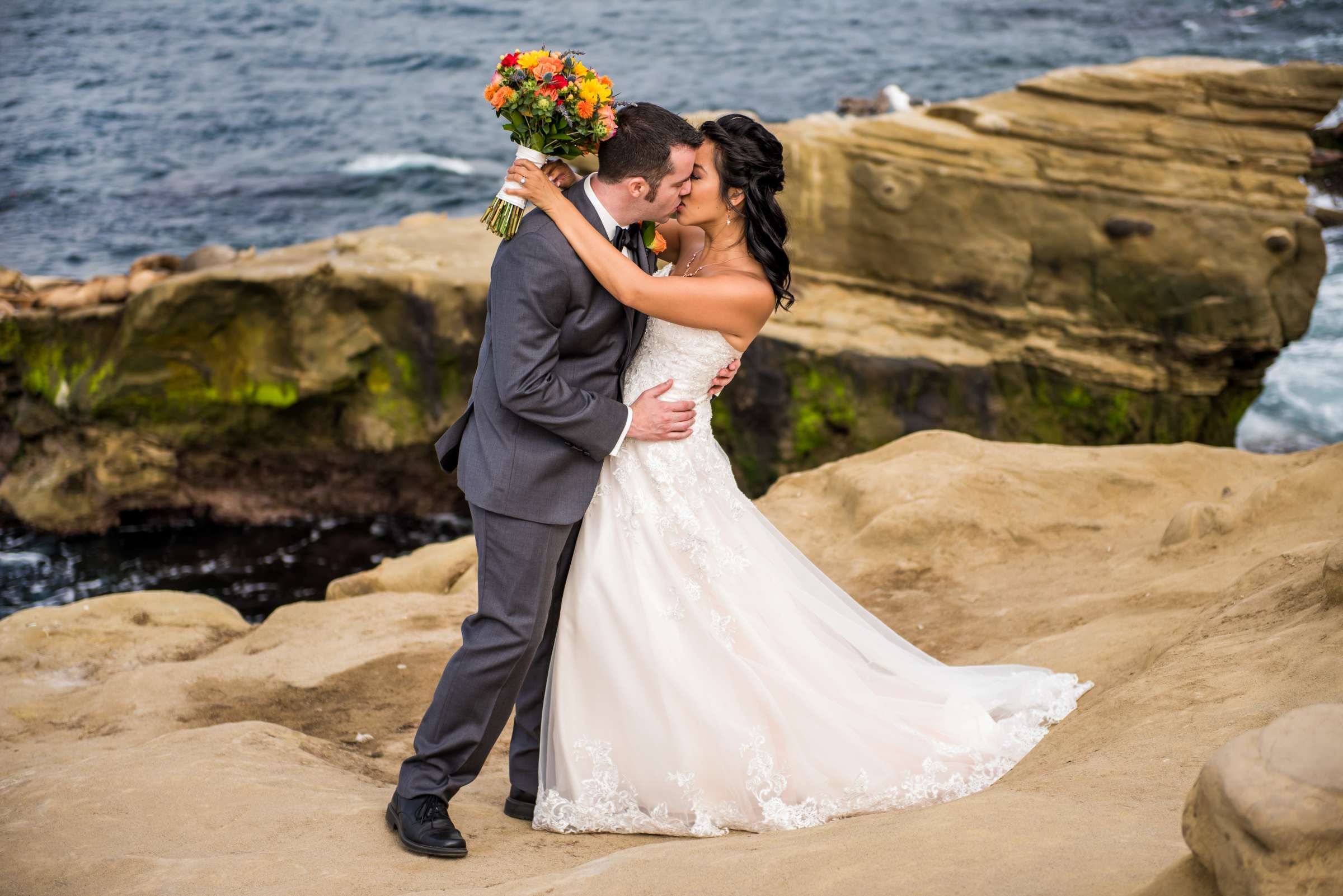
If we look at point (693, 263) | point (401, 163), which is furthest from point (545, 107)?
point (401, 163)

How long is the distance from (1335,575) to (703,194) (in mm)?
2066

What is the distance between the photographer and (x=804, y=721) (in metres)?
3.44

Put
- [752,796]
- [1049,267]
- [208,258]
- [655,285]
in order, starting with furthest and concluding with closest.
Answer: [208,258] → [1049,267] → [752,796] → [655,285]

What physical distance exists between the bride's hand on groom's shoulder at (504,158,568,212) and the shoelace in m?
1.69

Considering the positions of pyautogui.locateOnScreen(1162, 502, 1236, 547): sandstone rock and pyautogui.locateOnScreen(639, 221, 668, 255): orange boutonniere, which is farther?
pyautogui.locateOnScreen(1162, 502, 1236, 547): sandstone rock

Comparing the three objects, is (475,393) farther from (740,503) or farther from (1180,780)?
(1180,780)

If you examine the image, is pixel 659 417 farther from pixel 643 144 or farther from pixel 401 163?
pixel 401 163

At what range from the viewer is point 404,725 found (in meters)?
4.62

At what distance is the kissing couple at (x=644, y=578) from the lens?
10.3ft

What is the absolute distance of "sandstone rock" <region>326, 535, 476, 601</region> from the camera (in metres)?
6.20

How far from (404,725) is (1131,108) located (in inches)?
304

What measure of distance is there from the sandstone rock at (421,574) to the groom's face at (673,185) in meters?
3.25

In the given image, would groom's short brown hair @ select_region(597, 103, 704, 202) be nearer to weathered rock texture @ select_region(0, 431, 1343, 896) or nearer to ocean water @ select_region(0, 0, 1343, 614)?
weathered rock texture @ select_region(0, 431, 1343, 896)

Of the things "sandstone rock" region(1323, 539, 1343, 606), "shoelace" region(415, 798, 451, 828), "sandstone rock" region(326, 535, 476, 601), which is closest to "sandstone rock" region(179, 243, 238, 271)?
"sandstone rock" region(326, 535, 476, 601)
